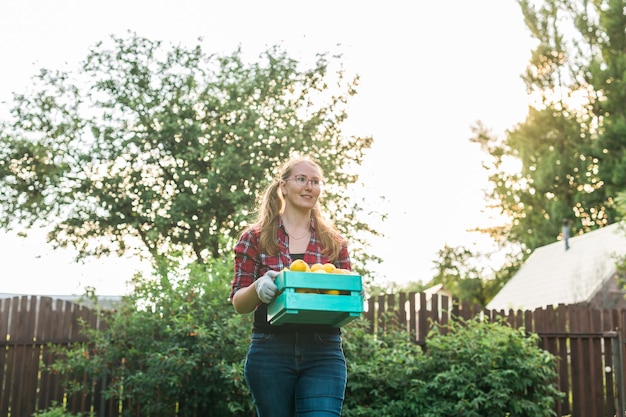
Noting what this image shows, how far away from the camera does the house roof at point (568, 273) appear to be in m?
18.6

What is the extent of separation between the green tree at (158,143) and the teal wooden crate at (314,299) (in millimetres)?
11941

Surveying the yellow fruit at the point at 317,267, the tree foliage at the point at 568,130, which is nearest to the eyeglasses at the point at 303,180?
the yellow fruit at the point at 317,267

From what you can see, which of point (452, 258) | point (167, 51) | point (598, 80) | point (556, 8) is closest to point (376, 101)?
point (167, 51)

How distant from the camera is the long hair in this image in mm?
2982

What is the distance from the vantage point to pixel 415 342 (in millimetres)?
8172

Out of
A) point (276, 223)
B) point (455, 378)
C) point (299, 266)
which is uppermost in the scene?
point (276, 223)

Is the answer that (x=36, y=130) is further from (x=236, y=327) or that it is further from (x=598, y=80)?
(x=598, y=80)

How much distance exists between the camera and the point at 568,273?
20.0 metres

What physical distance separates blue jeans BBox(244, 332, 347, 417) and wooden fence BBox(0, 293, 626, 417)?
17.4 feet

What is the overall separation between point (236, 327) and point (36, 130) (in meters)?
10.8

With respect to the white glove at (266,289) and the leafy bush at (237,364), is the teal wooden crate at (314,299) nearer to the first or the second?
the white glove at (266,289)

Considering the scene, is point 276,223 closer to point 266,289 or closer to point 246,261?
point 246,261

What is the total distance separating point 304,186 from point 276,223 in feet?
0.64

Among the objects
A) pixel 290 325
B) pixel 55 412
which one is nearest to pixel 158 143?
pixel 55 412
